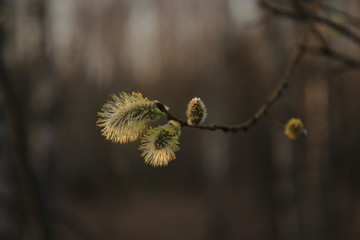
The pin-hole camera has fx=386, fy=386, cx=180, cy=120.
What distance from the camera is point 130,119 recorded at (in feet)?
3.77

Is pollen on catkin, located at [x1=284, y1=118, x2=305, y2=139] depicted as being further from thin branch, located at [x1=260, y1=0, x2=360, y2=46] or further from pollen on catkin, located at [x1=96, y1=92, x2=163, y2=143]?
thin branch, located at [x1=260, y1=0, x2=360, y2=46]

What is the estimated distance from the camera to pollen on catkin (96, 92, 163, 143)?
1150 mm

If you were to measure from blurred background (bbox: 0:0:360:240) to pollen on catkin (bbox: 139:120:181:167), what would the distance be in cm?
85

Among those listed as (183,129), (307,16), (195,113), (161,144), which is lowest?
(161,144)

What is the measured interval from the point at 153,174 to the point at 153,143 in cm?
2047

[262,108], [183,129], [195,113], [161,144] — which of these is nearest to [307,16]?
[262,108]

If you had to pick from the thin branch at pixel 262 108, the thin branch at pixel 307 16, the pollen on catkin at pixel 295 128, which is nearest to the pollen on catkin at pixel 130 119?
the thin branch at pixel 262 108

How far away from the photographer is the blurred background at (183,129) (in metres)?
3.67

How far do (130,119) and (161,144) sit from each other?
0.12 meters

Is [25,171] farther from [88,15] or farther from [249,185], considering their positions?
[88,15]

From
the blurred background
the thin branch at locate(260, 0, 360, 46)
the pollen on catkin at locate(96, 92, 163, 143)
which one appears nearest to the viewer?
the pollen on catkin at locate(96, 92, 163, 143)

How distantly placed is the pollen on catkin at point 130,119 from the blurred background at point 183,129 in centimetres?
79

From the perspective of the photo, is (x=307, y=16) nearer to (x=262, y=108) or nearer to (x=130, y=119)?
(x=262, y=108)

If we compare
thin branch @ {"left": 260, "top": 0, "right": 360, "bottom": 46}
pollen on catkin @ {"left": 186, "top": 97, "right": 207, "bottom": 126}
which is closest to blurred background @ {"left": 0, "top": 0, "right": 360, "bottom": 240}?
thin branch @ {"left": 260, "top": 0, "right": 360, "bottom": 46}
